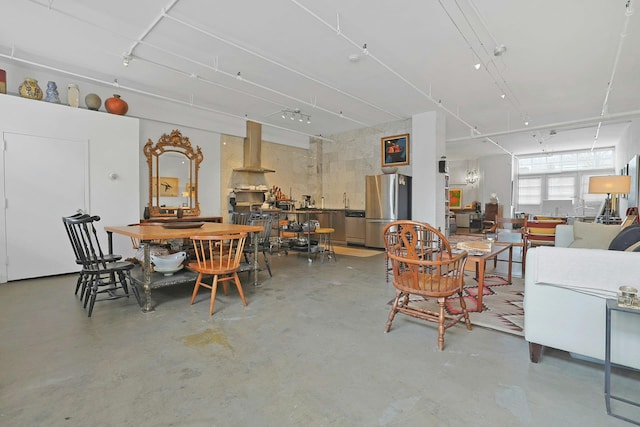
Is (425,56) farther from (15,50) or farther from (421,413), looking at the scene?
(15,50)

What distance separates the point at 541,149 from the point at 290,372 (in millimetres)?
12744

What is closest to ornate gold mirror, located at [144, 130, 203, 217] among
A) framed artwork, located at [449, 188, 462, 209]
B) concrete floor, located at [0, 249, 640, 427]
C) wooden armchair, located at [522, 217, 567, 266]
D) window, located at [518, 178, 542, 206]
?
concrete floor, located at [0, 249, 640, 427]

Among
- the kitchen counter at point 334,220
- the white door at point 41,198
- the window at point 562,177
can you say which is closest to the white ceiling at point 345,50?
the white door at point 41,198

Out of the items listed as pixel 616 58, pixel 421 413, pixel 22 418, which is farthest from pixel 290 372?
pixel 616 58

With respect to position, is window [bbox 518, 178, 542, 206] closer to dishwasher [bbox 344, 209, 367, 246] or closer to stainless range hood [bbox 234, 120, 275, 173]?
dishwasher [bbox 344, 209, 367, 246]

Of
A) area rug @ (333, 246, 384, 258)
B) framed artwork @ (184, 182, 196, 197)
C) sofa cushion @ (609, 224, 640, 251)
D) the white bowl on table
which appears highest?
framed artwork @ (184, 182, 196, 197)

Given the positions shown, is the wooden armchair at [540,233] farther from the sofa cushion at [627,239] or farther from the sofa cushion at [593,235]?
the sofa cushion at [627,239]

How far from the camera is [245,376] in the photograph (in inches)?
72.8

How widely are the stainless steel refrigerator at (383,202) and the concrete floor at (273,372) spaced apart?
4.31 meters

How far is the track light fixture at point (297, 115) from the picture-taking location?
6.68 meters

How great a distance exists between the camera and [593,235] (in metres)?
3.50

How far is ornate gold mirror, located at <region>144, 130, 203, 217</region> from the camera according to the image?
233 inches

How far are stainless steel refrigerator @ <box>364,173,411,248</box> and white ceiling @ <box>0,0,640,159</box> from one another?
5.64ft

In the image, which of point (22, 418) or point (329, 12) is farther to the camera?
point (329, 12)
